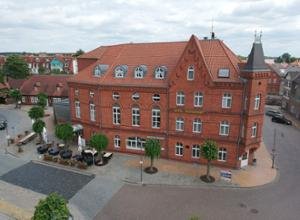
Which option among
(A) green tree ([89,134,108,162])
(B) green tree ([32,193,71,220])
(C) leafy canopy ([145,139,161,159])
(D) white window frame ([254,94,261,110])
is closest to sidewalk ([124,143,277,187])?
(C) leafy canopy ([145,139,161,159])

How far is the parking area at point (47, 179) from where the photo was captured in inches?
1107

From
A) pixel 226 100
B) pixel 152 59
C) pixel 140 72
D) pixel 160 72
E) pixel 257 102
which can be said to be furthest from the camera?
pixel 152 59

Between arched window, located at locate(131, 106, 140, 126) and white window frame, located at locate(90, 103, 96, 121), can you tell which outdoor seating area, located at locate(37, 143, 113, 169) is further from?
arched window, located at locate(131, 106, 140, 126)

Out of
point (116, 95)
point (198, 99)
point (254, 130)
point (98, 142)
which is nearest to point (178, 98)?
point (198, 99)

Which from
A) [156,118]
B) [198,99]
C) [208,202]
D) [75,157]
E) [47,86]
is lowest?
[208,202]

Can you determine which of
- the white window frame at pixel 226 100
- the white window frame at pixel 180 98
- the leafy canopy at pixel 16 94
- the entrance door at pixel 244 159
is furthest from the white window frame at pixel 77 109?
the leafy canopy at pixel 16 94

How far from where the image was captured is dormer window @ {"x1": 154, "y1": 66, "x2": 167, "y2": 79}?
113 ft

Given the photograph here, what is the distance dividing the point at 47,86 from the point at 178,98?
48.8 m

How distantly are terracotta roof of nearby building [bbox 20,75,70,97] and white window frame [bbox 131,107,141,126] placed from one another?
123 ft

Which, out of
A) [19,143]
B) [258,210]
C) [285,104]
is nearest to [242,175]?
[258,210]

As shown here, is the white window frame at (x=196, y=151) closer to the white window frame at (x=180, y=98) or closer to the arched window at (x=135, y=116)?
the white window frame at (x=180, y=98)

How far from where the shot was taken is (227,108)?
31953 mm

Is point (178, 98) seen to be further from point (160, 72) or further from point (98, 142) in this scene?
point (98, 142)

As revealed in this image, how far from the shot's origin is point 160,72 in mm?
34594
